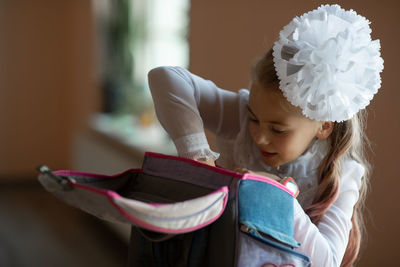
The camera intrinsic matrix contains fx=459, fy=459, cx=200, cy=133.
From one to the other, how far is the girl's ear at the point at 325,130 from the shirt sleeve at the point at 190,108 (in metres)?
0.20

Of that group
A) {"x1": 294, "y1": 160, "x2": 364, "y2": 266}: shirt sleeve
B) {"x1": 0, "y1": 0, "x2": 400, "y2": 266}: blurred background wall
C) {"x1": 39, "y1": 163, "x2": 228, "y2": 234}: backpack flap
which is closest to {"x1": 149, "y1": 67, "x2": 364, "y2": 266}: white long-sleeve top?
{"x1": 294, "y1": 160, "x2": 364, "y2": 266}: shirt sleeve

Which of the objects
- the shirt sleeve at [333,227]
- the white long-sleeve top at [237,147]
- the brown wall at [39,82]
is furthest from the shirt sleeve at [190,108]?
the brown wall at [39,82]

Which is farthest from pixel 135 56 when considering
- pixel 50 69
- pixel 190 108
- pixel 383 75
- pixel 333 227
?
pixel 333 227

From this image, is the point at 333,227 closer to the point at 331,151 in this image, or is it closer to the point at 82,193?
the point at 331,151

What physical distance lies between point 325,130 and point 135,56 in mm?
2595

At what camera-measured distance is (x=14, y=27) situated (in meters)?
4.06

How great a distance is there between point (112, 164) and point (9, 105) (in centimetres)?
185

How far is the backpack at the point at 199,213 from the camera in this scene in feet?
1.91

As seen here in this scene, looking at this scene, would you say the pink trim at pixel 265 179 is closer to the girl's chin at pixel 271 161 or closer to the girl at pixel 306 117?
the girl at pixel 306 117

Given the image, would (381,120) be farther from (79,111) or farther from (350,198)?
(79,111)

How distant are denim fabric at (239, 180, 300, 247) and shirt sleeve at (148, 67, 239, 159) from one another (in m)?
0.18

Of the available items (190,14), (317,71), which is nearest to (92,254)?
(190,14)

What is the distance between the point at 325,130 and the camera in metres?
0.89

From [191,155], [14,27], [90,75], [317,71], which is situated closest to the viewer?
[317,71]
